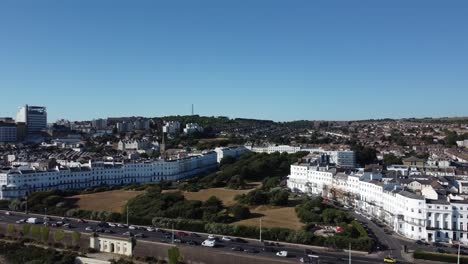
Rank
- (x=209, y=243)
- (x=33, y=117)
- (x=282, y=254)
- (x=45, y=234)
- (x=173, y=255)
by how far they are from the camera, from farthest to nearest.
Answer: (x=33, y=117) → (x=45, y=234) → (x=209, y=243) → (x=282, y=254) → (x=173, y=255)

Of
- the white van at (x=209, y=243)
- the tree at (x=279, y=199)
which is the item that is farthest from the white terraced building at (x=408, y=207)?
the white van at (x=209, y=243)

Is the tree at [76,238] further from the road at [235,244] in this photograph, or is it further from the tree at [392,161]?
the tree at [392,161]

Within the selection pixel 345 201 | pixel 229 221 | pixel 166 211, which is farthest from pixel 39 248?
pixel 345 201

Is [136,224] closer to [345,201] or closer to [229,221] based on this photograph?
[229,221]

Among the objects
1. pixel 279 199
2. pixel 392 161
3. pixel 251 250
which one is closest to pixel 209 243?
pixel 251 250

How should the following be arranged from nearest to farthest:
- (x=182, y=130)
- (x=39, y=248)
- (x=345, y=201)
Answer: (x=39, y=248) < (x=345, y=201) < (x=182, y=130)

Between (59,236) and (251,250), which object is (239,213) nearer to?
(251,250)
